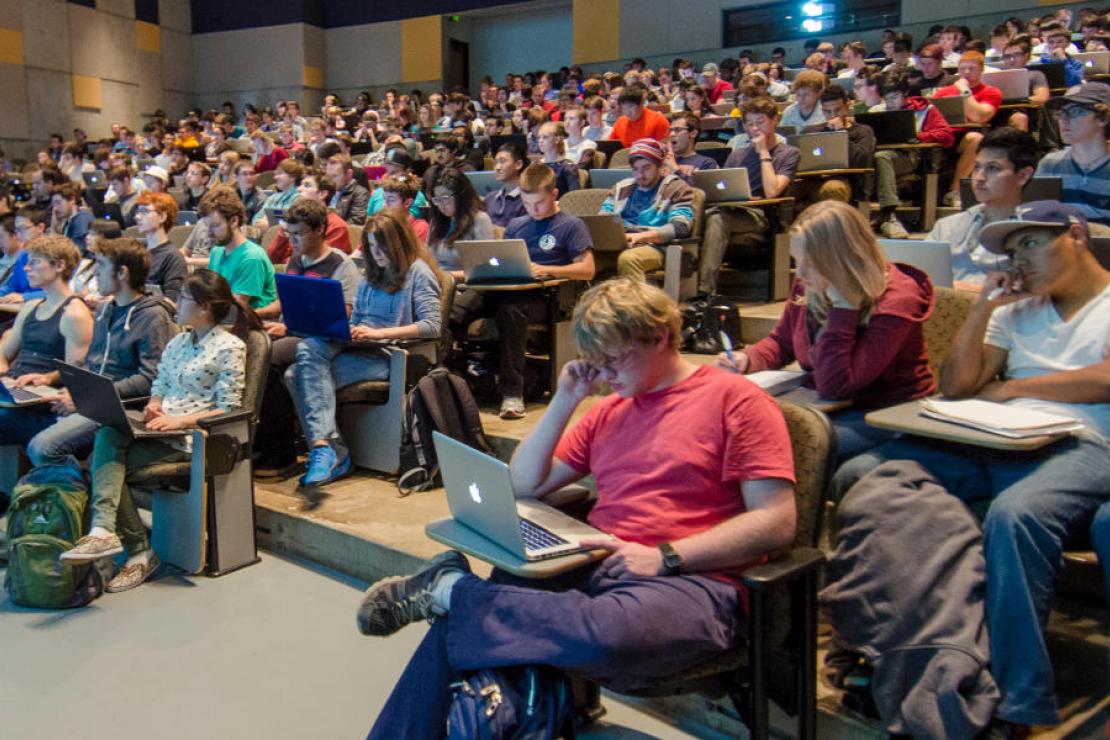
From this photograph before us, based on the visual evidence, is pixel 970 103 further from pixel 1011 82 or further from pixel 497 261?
pixel 497 261

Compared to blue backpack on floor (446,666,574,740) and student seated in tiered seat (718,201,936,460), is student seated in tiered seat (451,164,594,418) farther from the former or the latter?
blue backpack on floor (446,666,574,740)

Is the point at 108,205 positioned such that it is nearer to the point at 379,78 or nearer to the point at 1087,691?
the point at 1087,691

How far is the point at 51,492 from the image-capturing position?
347 centimetres

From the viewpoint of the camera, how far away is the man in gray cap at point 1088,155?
12.6 ft

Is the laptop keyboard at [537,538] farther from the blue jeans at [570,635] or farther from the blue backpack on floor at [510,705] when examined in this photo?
the blue backpack on floor at [510,705]

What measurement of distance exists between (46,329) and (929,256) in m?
3.57

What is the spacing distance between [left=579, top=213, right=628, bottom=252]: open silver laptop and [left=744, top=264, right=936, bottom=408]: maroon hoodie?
2.39 metres

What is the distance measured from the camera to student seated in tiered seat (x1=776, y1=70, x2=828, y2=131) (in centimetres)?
712

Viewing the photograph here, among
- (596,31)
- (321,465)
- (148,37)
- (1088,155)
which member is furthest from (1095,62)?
(148,37)

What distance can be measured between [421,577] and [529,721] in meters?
0.38

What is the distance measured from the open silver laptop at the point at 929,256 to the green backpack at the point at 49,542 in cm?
280

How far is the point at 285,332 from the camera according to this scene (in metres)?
4.51

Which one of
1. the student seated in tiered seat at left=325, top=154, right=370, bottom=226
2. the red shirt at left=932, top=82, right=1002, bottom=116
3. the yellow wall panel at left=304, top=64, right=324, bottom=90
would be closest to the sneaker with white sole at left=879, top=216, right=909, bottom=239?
the red shirt at left=932, top=82, right=1002, bottom=116

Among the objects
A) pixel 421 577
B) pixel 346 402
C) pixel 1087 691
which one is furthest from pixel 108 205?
pixel 1087 691
